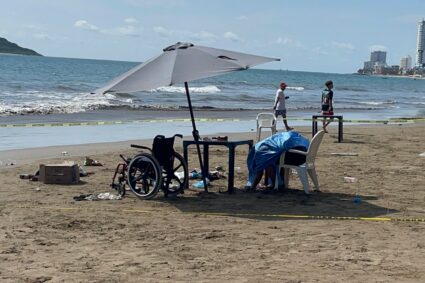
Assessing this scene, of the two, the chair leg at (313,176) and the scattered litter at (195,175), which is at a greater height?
the chair leg at (313,176)

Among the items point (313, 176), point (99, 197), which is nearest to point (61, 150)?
point (99, 197)

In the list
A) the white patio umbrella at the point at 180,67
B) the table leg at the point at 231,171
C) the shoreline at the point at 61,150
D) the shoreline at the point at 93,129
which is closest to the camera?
the white patio umbrella at the point at 180,67

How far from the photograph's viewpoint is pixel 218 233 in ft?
21.5

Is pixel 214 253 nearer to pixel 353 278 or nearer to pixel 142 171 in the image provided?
pixel 353 278

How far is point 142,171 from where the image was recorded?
8555 mm

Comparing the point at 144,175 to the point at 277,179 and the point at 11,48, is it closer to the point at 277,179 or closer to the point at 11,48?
the point at 277,179

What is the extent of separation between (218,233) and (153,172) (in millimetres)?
2148

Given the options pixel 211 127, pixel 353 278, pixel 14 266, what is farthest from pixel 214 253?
pixel 211 127

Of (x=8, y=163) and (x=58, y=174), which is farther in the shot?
(x=8, y=163)

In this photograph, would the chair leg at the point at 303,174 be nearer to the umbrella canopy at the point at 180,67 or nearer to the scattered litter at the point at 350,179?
the scattered litter at the point at 350,179

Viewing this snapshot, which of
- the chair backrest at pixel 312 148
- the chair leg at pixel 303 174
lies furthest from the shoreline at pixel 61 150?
the chair backrest at pixel 312 148

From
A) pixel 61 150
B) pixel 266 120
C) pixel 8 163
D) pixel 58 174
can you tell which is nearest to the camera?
pixel 58 174

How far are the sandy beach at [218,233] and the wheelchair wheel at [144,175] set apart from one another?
15 cm

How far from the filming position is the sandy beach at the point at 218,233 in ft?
17.2
